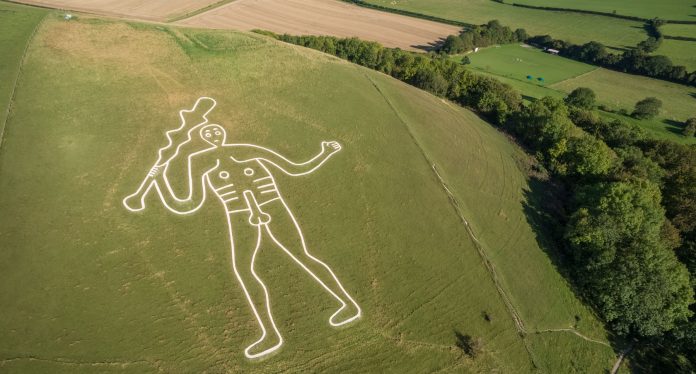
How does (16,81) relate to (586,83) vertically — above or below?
below

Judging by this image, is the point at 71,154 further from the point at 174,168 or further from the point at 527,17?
the point at 527,17

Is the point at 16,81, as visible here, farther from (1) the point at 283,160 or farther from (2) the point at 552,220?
(2) the point at 552,220

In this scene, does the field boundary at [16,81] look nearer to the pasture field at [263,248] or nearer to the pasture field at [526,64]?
the pasture field at [263,248]

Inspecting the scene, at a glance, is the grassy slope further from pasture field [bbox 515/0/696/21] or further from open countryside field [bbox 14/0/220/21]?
pasture field [bbox 515/0/696/21]

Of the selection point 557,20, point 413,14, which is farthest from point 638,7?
point 413,14

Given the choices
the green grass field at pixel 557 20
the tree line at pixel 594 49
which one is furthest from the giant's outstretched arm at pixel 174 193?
the green grass field at pixel 557 20
